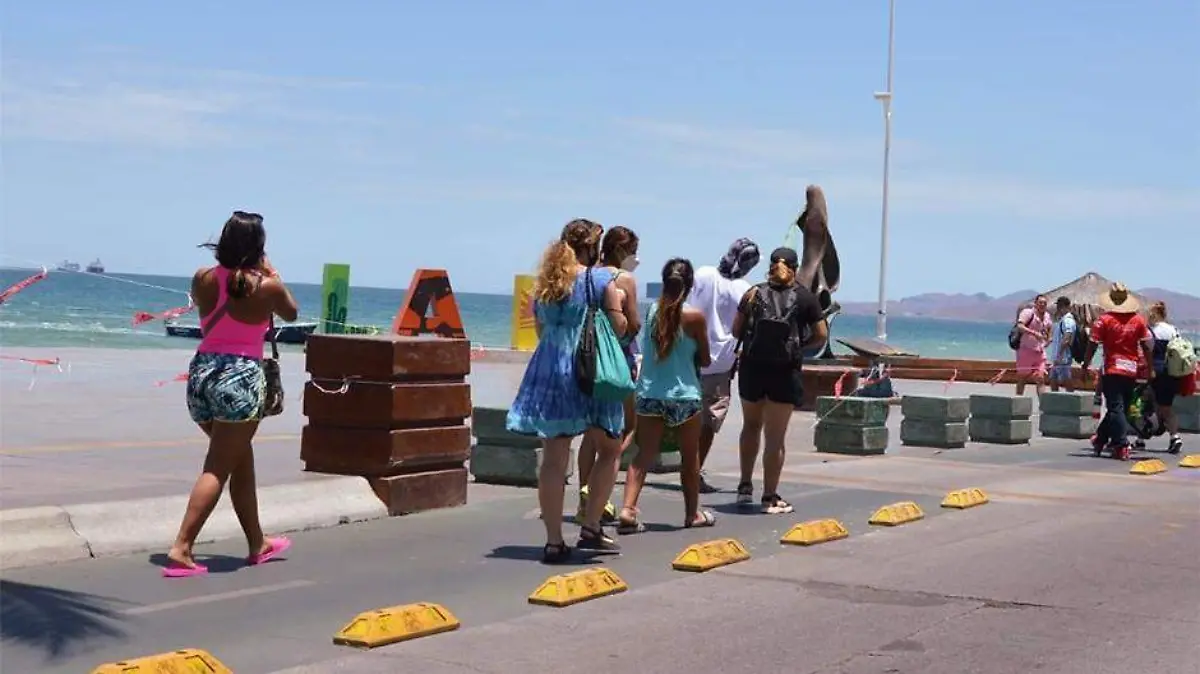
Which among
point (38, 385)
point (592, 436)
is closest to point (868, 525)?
point (592, 436)

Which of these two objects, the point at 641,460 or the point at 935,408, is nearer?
the point at 641,460

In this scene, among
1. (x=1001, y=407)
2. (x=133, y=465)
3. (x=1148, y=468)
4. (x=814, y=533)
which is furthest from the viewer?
(x=1001, y=407)

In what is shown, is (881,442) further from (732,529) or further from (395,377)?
(395,377)

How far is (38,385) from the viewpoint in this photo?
20.5 meters

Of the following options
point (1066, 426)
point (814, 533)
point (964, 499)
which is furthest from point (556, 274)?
point (1066, 426)

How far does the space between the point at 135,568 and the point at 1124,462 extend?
40.3 feet

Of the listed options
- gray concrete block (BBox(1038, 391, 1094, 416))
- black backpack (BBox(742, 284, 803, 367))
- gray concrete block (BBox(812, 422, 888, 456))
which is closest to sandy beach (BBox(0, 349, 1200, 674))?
black backpack (BBox(742, 284, 803, 367))

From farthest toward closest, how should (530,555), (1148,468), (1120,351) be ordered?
(1120,351)
(1148,468)
(530,555)

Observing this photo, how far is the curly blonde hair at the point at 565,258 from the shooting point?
9.18 m

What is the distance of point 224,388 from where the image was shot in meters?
8.38

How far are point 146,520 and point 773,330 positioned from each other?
4726 mm

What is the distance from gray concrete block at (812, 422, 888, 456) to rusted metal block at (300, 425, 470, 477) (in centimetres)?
693

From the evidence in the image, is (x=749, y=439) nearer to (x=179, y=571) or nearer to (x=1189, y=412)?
(x=179, y=571)

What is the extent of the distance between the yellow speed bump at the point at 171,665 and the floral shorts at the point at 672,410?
4.92 meters
